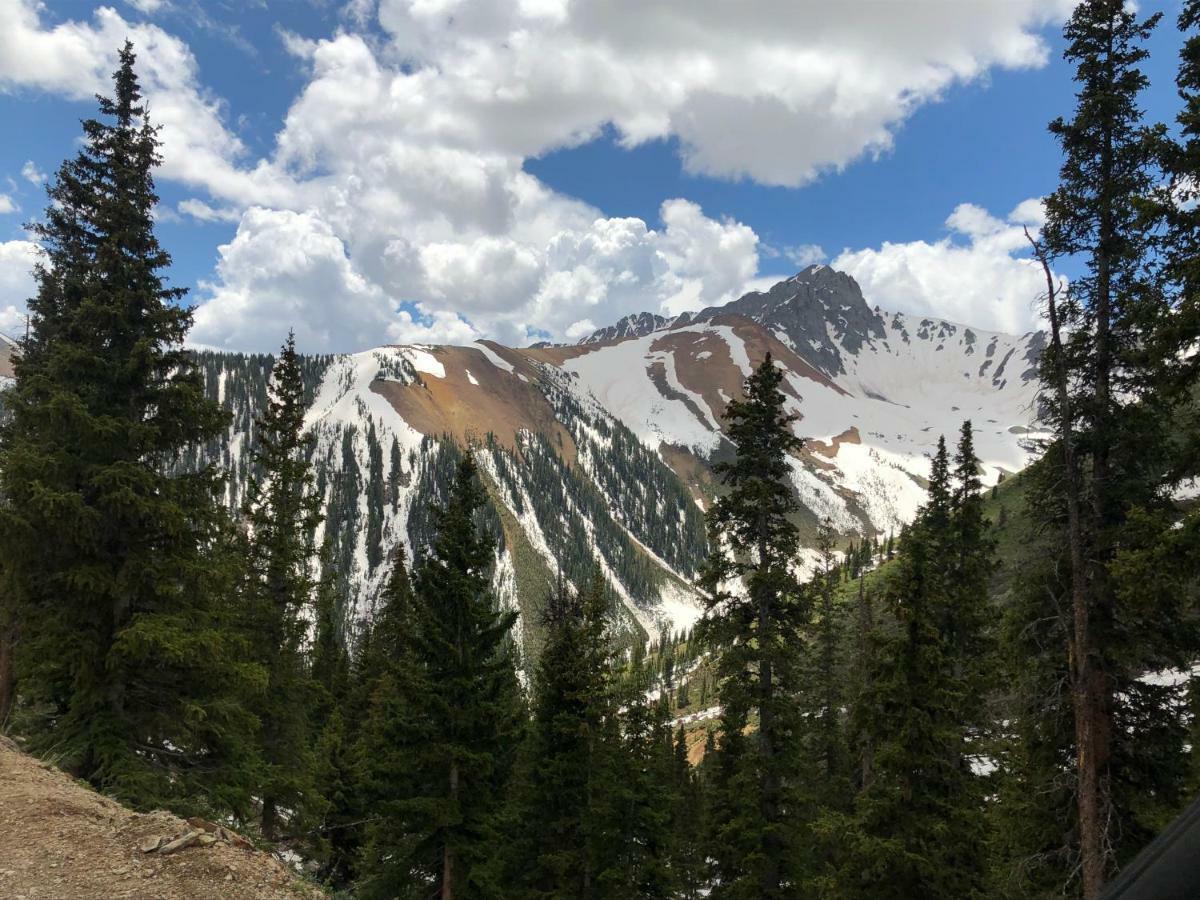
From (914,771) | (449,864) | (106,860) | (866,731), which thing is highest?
(866,731)

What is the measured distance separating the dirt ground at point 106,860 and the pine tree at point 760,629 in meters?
10.8

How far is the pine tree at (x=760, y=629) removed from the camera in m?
16.0

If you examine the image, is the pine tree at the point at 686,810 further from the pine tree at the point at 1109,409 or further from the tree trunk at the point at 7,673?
the tree trunk at the point at 7,673

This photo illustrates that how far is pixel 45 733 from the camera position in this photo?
39.8 feet

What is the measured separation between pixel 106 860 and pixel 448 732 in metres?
10.2

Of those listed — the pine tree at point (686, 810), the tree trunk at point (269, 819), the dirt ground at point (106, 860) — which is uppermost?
the dirt ground at point (106, 860)

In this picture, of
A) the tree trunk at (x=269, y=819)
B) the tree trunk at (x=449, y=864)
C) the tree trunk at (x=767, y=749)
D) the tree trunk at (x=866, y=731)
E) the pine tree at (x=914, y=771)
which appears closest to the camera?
the pine tree at (x=914, y=771)

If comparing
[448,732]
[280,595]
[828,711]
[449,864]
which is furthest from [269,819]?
[828,711]

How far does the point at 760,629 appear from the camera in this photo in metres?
16.3

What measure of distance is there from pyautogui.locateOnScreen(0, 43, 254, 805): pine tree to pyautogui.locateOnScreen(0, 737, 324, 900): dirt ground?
330 centimetres

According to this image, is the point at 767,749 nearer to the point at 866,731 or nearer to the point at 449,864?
the point at 866,731

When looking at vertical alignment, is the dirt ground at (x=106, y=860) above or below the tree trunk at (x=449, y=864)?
above

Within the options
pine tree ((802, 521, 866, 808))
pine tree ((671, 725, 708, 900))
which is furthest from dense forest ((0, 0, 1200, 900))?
pine tree ((671, 725, 708, 900))

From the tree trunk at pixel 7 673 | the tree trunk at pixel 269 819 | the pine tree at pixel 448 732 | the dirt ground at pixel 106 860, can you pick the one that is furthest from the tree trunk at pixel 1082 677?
the tree trunk at pixel 269 819
